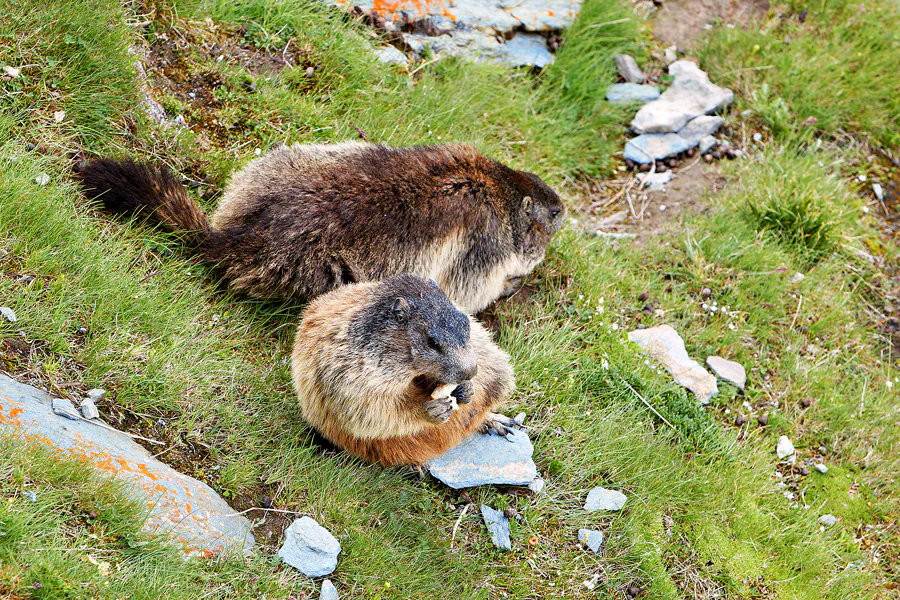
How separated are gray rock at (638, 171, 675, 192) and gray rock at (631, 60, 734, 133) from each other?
57 cm

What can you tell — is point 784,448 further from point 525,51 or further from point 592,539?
point 525,51

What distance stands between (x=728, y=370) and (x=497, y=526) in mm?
2541

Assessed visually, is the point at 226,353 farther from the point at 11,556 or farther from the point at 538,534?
the point at 538,534

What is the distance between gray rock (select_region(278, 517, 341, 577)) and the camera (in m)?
3.96

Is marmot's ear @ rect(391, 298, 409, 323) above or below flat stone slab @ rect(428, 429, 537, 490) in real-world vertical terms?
above

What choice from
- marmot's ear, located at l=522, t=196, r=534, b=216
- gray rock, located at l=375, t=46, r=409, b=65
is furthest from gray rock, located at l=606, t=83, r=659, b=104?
marmot's ear, located at l=522, t=196, r=534, b=216

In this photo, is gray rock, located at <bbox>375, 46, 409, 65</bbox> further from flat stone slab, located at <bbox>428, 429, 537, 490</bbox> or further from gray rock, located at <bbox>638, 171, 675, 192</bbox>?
flat stone slab, located at <bbox>428, 429, 537, 490</bbox>

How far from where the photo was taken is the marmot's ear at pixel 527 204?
5.98m

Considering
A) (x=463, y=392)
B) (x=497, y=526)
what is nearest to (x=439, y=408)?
(x=463, y=392)

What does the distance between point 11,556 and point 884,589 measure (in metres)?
5.36

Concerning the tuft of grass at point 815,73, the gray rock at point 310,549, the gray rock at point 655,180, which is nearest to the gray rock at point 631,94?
the tuft of grass at point 815,73

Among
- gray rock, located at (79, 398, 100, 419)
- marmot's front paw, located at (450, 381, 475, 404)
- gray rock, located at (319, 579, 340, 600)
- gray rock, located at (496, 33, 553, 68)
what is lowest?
gray rock, located at (319, 579, 340, 600)

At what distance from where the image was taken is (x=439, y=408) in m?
4.37

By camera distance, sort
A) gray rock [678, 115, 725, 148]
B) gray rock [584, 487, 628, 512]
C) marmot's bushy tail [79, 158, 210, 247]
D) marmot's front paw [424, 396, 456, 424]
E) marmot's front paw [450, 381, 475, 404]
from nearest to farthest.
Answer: marmot's front paw [424, 396, 456, 424] < marmot's front paw [450, 381, 475, 404] < gray rock [584, 487, 628, 512] < marmot's bushy tail [79, 158, 210, 247] < gray rock [678, 115, 725, 148]
